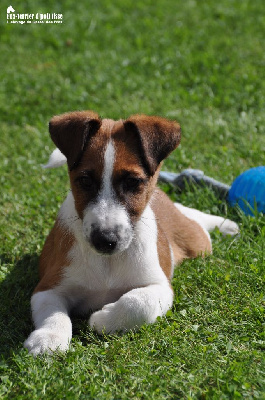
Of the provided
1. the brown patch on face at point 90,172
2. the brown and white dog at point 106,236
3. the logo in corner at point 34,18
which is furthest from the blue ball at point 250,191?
the logo in corner at point 34,18

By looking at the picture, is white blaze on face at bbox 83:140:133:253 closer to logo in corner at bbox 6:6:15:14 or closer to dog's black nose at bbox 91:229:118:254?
dog's black nose at bbox 91:229:118:254

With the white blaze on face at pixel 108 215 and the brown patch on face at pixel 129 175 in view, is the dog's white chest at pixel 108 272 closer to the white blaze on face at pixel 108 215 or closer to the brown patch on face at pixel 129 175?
the brown patch on face at pixel 129 175

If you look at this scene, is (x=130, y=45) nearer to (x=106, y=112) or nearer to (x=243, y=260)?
(x=106, y=112)

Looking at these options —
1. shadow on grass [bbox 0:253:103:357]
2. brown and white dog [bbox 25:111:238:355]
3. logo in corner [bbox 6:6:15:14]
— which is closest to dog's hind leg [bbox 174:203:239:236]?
brown and white dog [bbox 25:111:238:355]

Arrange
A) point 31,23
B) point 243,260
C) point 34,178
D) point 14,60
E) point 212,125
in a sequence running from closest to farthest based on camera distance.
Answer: point 243,260 < point 34,178 < point 212,125 < point 14,60 < point 31,23

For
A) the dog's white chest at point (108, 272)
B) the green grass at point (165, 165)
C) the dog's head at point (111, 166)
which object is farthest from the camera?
the dog's white chest at point (108, 272)

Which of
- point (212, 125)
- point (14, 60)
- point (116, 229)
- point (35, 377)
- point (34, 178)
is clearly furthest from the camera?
point (14, 60)

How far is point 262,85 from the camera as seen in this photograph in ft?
36.0

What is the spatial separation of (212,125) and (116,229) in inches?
205

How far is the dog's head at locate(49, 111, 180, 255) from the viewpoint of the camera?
16.4ft

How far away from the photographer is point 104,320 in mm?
5203

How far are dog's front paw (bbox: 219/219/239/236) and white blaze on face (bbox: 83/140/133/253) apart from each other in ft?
7.73

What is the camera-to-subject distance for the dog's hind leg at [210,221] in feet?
23.8

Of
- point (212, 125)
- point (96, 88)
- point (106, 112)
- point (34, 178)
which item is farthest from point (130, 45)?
point (34, 178)
